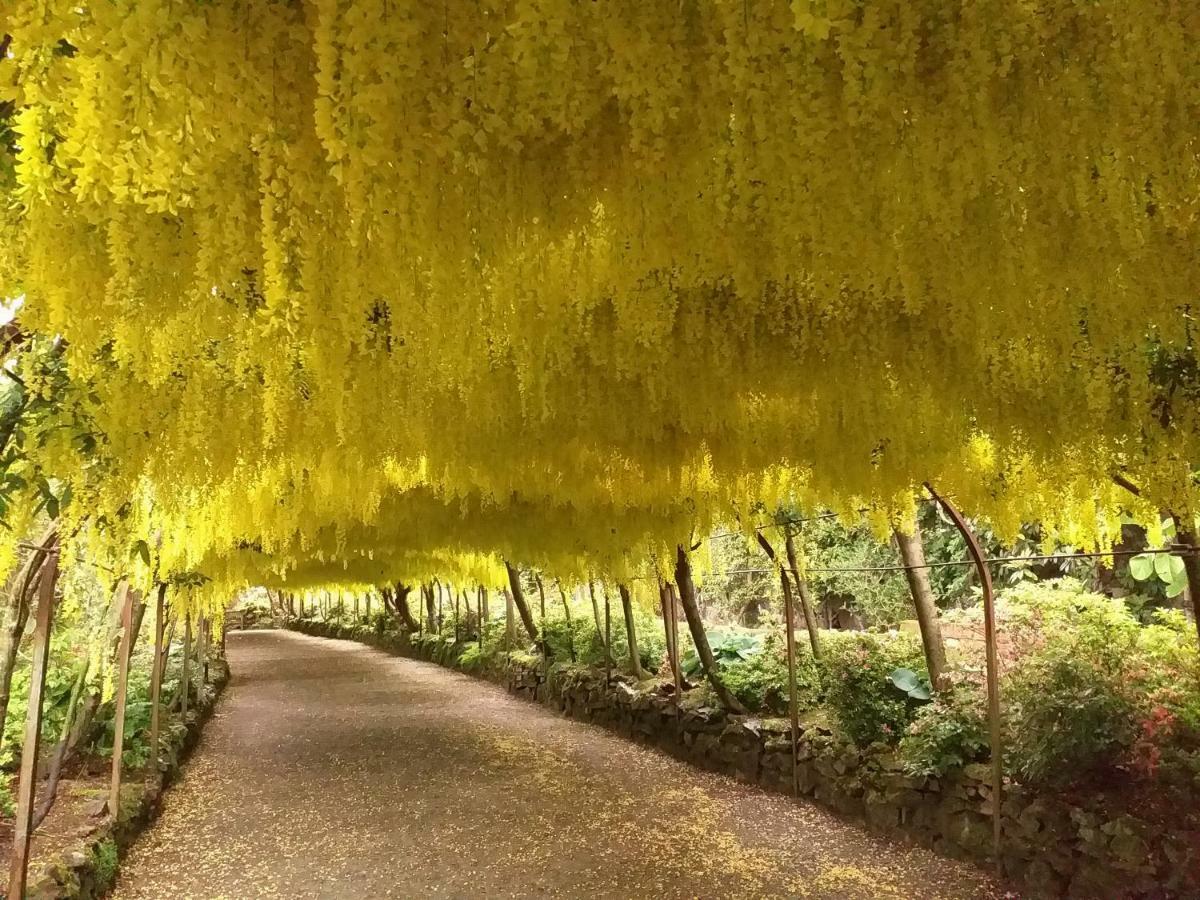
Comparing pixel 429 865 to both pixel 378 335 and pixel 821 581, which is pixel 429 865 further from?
pixel 821 581

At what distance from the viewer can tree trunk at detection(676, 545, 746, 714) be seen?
787cm

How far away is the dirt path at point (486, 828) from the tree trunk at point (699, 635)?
2.35ft

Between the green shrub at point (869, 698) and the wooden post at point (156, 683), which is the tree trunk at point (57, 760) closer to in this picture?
the wooden post at point (156, 683)

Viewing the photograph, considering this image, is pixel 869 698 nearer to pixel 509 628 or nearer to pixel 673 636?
A: pixel 673 636

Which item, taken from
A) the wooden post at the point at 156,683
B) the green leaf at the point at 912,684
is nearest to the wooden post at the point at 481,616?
the wooden post at the point at 156,683

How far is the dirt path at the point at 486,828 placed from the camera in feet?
15.8

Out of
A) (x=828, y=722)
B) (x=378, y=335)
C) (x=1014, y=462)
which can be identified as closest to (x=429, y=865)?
(x=828, y=722)

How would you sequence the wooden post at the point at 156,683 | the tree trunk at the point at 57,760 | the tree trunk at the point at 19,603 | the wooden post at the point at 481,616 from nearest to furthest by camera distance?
the tree trunk at the point at 19,603 → the tree trunk at the point at 57,760 → the wooden post at the point at 156,683 → the wooden post at the point at 481,616

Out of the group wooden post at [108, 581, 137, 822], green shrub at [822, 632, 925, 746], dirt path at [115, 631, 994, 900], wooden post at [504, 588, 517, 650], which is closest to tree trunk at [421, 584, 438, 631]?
wooden post at [504, 588, 517, 650]

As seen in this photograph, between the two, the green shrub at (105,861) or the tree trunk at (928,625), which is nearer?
the green shrub at (105,861)

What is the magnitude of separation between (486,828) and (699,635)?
2.94 meters

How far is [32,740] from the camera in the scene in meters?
3.85

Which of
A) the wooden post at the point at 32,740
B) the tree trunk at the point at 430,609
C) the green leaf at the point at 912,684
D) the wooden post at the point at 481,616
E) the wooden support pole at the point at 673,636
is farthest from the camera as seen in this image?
the tree trunk at the point at 430,609

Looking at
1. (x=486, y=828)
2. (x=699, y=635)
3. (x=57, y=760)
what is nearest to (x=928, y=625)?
(x=699, y=635)
